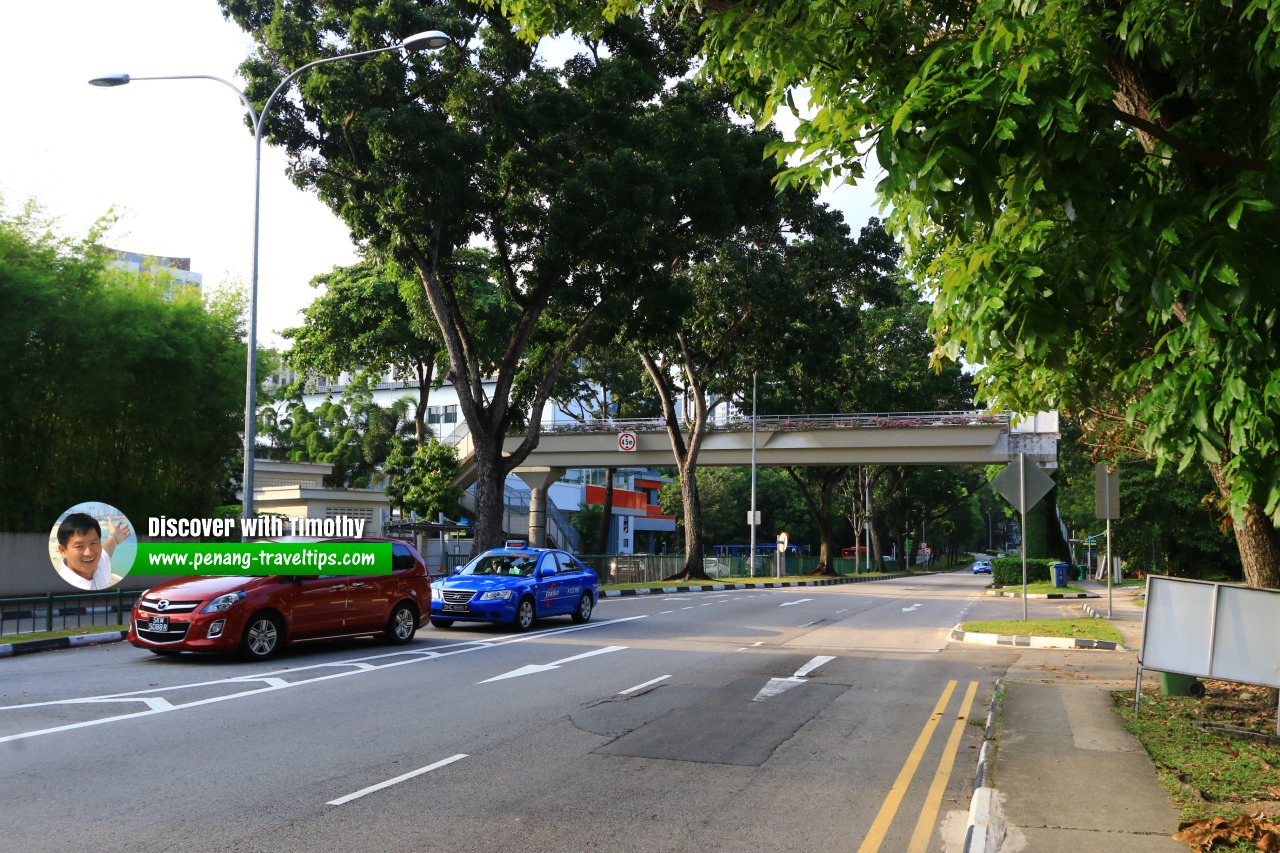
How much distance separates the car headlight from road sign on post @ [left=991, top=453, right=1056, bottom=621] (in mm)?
13879

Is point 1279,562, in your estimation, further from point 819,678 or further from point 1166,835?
point 1166,835

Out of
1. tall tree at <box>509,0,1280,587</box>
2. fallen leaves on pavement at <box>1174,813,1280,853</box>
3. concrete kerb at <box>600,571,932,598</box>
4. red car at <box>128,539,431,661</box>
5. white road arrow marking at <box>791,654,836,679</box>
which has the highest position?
tall tree at <box>509,0,1280,587</box>

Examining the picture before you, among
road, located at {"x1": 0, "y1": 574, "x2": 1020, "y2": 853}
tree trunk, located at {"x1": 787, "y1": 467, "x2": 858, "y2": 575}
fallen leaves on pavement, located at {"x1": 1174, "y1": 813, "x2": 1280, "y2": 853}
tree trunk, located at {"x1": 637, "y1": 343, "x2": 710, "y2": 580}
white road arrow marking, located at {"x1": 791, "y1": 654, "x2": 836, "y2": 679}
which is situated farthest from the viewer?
tree trunk, located at {"x1": 787, "y1": 467, "x2": 858, "y2": 575}

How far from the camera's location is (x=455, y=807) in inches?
269

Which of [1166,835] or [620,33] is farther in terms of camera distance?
[620,33]

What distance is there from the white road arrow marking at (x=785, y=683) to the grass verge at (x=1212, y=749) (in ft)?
12.2

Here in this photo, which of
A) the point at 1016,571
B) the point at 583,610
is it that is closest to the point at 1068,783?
the point at 583,610

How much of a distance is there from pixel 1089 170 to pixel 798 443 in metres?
42.2

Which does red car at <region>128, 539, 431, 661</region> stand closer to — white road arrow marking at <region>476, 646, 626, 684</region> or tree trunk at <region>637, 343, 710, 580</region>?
white road arrow marking at <region>476, 646, 626, 684</region>

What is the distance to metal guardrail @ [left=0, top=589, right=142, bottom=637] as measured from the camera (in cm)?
1678

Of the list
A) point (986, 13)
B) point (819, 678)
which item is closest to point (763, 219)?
point (819, 678)

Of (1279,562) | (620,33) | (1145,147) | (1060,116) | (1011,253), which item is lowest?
(1279,562)

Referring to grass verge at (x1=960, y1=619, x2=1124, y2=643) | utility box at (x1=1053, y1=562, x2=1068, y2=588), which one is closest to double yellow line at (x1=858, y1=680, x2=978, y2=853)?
grass verge at (x1=960, y1=619, x2=1124, y2=643)

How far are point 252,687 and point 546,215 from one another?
16.9 metres
